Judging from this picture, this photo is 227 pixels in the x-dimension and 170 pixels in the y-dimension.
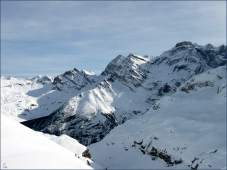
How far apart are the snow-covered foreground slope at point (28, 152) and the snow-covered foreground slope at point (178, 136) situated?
106ft

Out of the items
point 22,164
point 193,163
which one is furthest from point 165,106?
point 22,164

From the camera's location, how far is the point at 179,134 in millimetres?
57000

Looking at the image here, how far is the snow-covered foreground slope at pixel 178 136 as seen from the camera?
166 feet

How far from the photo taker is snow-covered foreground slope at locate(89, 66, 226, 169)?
166 feet

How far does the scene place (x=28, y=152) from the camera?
14039 mm

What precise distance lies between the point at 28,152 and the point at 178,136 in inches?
1737

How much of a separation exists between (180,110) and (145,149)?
992 cm

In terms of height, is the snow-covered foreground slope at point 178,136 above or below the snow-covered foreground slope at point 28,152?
below

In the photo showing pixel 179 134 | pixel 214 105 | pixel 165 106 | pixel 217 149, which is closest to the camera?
pixel 217 149

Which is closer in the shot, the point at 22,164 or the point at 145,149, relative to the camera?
the point at 22,164

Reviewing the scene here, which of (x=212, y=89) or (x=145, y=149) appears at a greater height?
(x=212, y=89)

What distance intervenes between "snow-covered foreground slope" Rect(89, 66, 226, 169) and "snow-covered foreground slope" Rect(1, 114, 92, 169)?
32184 mm

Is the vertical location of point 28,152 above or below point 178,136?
above

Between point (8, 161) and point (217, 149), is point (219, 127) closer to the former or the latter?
point (217, 149)
